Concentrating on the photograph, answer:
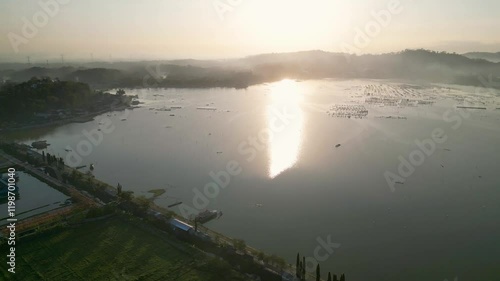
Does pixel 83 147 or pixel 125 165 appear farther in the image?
pixel 83 147

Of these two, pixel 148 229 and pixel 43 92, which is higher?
pixel 43 92

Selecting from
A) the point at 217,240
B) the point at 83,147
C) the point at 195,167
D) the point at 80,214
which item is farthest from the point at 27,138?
the point at 217,240

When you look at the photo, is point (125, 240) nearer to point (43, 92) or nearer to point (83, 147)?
point (83, 147)

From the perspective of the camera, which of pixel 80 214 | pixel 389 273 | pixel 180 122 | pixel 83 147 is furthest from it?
pixel 180 122

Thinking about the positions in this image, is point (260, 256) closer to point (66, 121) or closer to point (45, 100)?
point (66, 121)

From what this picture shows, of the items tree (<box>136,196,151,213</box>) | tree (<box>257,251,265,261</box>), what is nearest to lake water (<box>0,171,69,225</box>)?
tree (<box>136,196,151,213</box>)

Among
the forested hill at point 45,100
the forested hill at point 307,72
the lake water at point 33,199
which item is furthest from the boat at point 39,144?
the forested hill at point 307,72

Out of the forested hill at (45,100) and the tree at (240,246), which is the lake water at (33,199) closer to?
the tree at (240,246)
